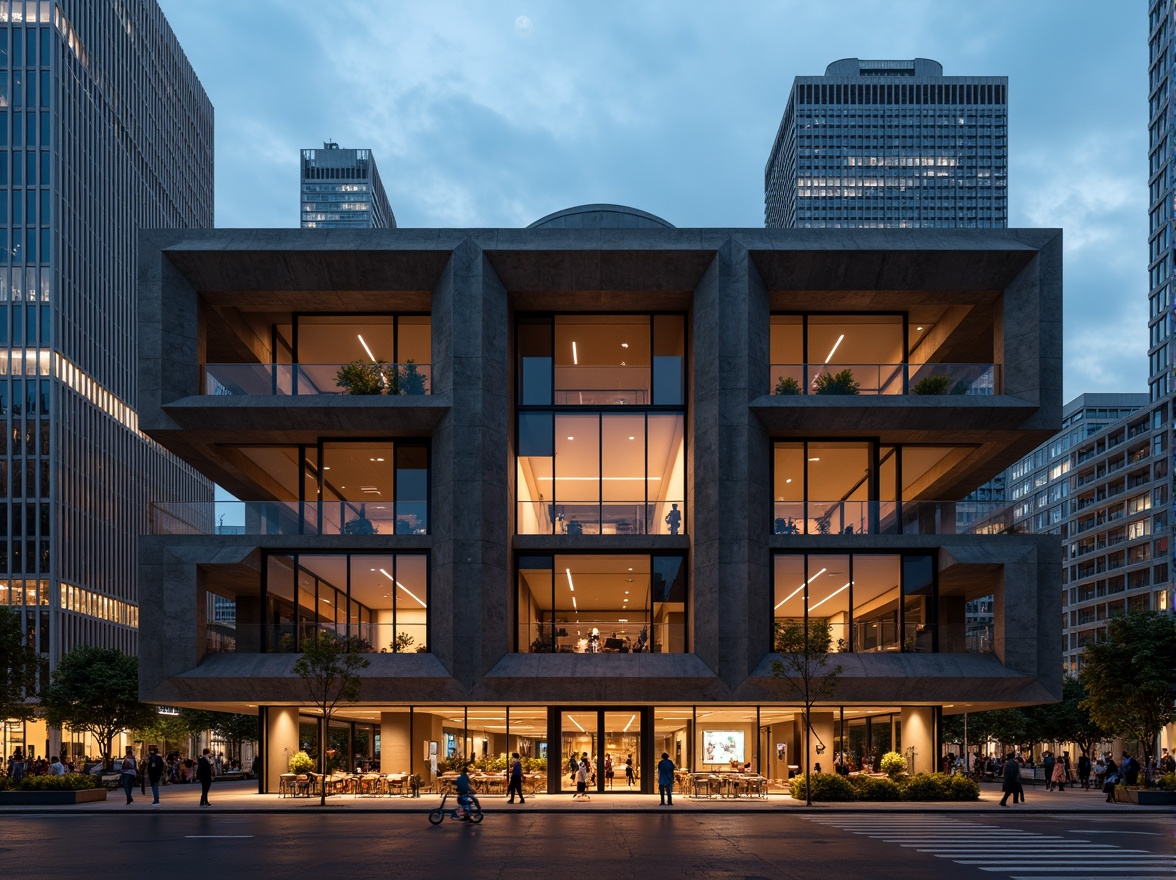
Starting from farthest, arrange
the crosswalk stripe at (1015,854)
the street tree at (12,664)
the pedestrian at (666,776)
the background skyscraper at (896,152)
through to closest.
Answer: the background skyscraper at (896,152) < the street tree at (12,664) < the pedestrian at (666,776) < the crosswalk stripe at (1015,854)

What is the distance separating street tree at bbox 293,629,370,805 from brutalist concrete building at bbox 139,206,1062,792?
1082 millimetres

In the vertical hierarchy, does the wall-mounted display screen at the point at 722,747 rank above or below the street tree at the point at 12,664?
below

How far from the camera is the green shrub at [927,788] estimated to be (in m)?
35.8

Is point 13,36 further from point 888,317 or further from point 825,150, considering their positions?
point 825,150

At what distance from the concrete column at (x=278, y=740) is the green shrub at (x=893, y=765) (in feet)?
65.4

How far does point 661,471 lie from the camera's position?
40.5m

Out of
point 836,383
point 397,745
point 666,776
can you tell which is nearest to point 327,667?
point 397,745

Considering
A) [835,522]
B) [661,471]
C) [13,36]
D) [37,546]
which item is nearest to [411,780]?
[661,471]

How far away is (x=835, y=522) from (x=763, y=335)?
6597 mm

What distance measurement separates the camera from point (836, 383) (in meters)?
38.2

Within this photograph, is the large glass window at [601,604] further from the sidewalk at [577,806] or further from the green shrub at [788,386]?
the green shrub at [788,386]

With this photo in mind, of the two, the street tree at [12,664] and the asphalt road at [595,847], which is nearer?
the asphalt road at [595,847]

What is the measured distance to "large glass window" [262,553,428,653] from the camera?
1490 inches

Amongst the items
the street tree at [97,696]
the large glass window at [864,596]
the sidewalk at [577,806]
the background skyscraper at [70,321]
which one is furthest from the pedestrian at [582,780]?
the background skyscraper at [70,321]
